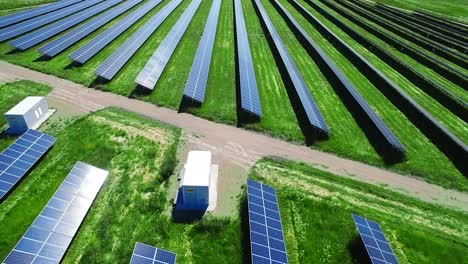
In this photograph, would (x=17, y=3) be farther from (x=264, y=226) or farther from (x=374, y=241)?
(x=374, y=241)

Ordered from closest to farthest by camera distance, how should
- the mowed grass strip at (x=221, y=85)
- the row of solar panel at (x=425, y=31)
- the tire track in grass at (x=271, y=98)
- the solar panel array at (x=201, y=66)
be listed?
the tire track in grass at (x=271, y=98), the mowed grass strip at (x=221, y=85), the solar panel array at (x=201, y=66), the row of solar panel at (x=425, y=31)

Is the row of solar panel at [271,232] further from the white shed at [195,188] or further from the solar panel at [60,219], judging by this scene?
the solar panel at [60,219]

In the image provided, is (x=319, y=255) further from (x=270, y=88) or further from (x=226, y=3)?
(x=226, y=3)

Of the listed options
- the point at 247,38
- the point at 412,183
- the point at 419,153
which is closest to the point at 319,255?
the point at 412,183

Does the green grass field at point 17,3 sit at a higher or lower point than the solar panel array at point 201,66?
lower

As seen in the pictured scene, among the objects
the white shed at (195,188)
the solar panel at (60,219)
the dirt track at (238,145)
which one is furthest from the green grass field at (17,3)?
the white shed at (195,188)

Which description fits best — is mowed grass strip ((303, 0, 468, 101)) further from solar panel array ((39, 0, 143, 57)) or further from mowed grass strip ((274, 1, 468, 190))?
solar panel array ((39, 0, 143, 57))

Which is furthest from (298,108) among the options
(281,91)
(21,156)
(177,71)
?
(21,156)

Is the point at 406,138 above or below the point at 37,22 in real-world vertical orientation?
above
